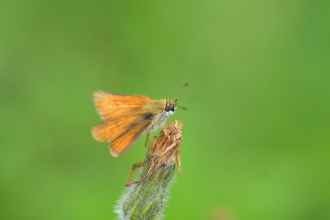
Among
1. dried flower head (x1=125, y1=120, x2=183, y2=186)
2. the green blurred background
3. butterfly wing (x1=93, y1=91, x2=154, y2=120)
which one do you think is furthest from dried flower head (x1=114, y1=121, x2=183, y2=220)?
the green blurred background

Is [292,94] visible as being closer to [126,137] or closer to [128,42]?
[128,42]

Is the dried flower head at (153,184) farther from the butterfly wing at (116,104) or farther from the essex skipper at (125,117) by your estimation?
the butterfly wing at (116,104)

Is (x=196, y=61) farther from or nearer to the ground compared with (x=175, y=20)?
nearer to the ground

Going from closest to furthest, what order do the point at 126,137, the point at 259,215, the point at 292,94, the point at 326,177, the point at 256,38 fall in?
the point at 126,137, the point at 259,215, the point at 326,177, the point at 292,94, the point at 256,38

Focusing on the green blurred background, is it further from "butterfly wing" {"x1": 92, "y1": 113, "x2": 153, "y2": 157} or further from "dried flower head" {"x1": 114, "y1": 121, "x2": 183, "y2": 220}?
"butterfly wing" {"x1": 92, "y1": 113, "x2": 153, "y2": 157}

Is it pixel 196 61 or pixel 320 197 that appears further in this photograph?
pixel 196 61

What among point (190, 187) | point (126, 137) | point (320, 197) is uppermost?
point (320, 197)

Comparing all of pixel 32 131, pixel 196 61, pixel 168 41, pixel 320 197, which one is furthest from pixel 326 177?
pixel 32 131
